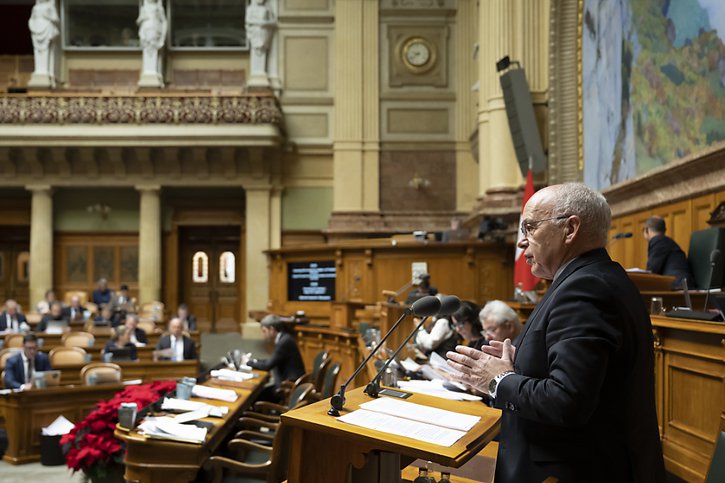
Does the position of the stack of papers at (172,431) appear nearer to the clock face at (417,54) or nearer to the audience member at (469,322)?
the audience member at (469,322)

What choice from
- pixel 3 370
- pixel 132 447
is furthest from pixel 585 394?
pixel 3 370

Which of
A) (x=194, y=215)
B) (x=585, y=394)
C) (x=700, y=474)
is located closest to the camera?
(x=585, y=394)

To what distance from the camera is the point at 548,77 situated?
9.86m

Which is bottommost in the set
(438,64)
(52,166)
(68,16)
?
(52,166)

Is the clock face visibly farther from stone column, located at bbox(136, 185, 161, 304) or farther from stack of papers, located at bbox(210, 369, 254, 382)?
stack of papers, located at bbox(210, 369, 254, 382)

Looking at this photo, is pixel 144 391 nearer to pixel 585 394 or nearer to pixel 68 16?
pixel 585 394

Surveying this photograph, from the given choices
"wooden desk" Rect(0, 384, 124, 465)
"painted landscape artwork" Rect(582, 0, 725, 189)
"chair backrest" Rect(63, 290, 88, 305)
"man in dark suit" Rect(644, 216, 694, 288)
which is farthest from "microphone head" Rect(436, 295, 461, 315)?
"chair backrest" Rect(63, 290, 88, 305)

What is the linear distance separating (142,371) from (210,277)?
8.93m

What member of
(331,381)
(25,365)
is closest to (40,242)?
(25,365)

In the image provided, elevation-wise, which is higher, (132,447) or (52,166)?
(52,166)

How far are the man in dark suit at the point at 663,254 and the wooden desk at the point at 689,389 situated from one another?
163cm

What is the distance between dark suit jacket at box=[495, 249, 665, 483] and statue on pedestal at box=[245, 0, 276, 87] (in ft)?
47.1

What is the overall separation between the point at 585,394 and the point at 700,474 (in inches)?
72.9

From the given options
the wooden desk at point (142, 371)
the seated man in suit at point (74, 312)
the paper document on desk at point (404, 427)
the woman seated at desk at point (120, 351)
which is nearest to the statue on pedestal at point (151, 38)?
the seated man in suit at point (74, 312)
